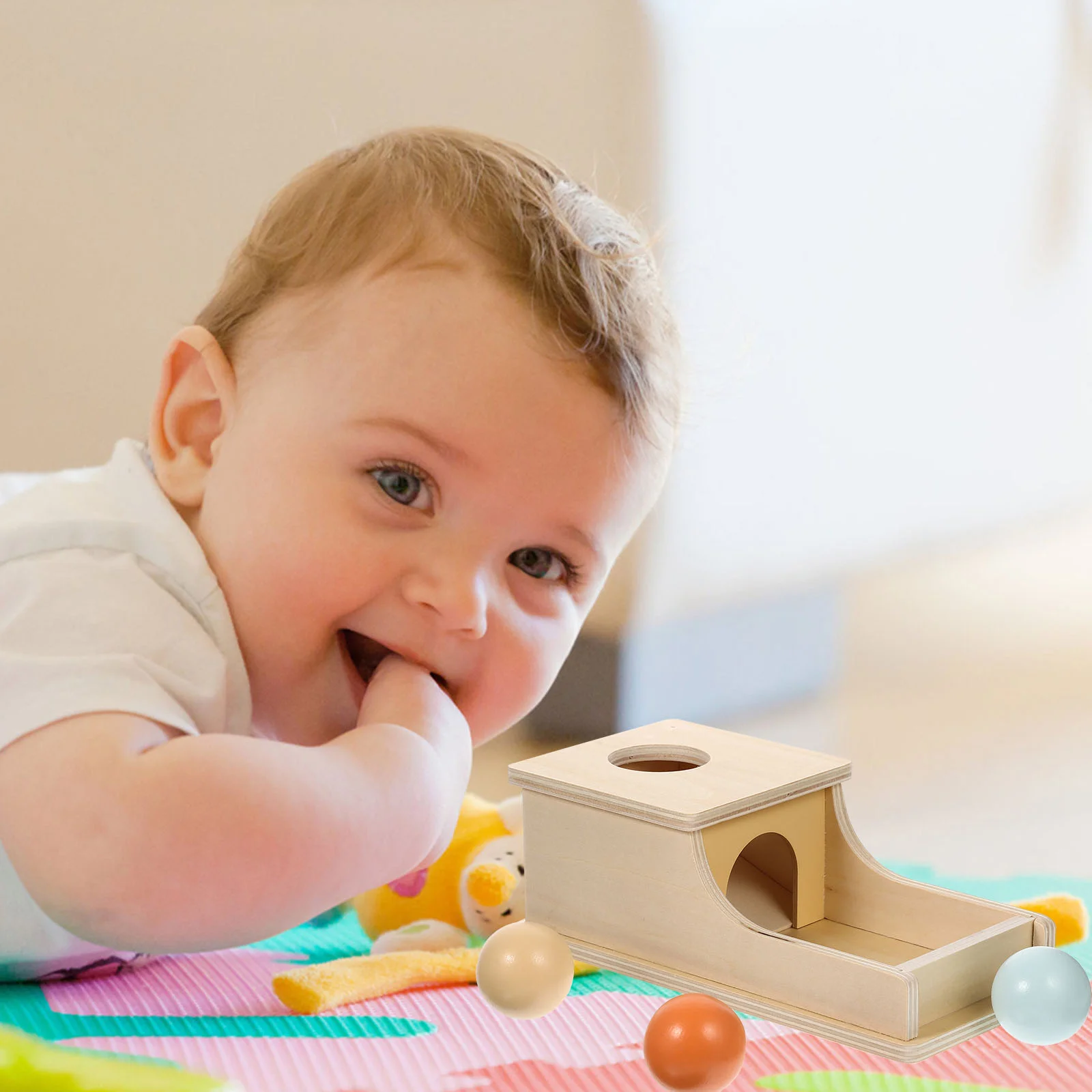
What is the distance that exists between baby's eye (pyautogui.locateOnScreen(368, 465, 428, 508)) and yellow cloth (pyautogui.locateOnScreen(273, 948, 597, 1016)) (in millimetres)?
231

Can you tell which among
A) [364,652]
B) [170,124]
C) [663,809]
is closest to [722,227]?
[170,124]

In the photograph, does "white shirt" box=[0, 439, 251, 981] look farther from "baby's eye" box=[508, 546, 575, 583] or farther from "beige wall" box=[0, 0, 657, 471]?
"beige wall" box=[0, 0, 657, 471]

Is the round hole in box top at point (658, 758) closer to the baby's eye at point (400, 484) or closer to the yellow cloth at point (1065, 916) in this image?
the baby's eye at point (400, 484)

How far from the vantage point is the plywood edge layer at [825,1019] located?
521 millimetres

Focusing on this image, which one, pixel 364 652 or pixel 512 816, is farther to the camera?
pixel 512 816

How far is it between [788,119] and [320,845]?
Answer: 1116 millimetres

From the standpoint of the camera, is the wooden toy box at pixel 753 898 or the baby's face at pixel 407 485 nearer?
the wooden toy box at pixel 753 898

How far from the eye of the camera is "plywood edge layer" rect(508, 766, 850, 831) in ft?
1.87

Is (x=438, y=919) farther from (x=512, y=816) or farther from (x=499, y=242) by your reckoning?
(x=499, y=242)

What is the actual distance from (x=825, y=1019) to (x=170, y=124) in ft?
3.28

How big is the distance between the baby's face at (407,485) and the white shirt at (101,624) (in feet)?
0.09

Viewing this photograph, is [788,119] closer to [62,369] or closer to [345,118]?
[345,118]

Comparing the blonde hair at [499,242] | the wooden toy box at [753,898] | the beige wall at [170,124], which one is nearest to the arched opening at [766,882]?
the wooden toy box at [753,898]

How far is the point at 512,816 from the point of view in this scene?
0.92 meters
